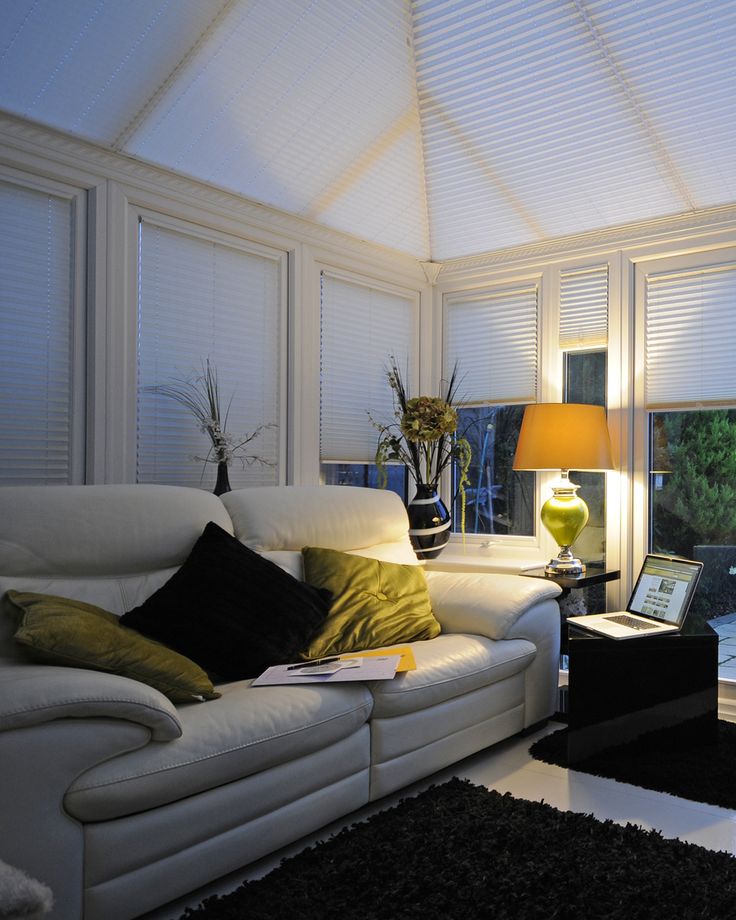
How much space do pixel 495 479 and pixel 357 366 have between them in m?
1.03

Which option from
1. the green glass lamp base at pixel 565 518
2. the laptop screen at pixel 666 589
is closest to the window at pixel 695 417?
the green glass lamp base at pixel 565 518

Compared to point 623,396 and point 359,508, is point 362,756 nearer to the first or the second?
point 359,508

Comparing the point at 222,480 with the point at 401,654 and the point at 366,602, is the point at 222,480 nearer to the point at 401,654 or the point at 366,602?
the point at 366,602

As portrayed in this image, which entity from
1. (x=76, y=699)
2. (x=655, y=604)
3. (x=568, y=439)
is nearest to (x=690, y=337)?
(x=568, y=439)

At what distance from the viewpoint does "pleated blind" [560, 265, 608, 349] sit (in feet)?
13.5

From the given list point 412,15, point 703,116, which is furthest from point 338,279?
point 703,116

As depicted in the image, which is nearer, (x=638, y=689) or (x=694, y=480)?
(x=638, y=689)

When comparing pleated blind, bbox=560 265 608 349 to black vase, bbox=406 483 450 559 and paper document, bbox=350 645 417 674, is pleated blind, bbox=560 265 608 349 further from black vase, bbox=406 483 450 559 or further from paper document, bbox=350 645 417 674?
paper document, bbox=350 645 417 674

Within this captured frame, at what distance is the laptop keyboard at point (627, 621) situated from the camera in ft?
9.86

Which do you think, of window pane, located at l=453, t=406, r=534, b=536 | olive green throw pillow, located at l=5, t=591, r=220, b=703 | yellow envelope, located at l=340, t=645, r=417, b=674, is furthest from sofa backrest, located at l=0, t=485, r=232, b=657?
window pane, located at l=453, t=406, r=534, b=536

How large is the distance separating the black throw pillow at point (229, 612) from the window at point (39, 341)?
81 centimetres

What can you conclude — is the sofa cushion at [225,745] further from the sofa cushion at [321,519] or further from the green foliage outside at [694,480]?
the green foliage outside at [694,480]

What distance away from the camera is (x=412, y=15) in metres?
3.12

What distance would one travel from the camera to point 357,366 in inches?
171
